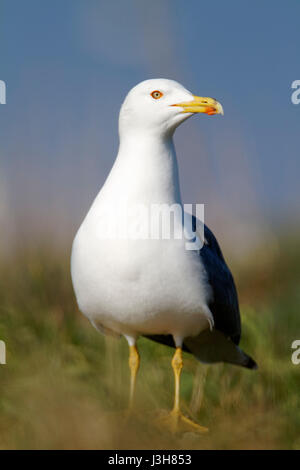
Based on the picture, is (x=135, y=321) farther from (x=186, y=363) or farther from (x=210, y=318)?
(x=186, y=363)

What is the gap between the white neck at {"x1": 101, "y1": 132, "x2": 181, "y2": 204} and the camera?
3.70m

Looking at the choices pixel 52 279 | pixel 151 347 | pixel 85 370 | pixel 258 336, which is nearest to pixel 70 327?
pixel 52 279

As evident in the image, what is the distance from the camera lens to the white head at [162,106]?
12.5 feet

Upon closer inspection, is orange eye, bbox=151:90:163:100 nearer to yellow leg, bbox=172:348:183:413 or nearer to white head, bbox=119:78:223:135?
white head, bbox=119:78:223:135

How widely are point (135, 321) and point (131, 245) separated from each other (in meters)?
0.47

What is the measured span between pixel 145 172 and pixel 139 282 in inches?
26.4

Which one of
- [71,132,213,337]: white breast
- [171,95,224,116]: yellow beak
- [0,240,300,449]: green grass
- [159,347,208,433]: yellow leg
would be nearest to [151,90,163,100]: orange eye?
[171,95,224,116]: yellow beak

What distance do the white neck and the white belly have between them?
0.93 ft

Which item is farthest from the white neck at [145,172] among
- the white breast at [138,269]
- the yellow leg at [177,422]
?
the yellow leg at [177,422]

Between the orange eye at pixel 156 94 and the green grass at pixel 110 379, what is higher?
the orange eye at pixel 156 94

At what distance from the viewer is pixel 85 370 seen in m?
3.18

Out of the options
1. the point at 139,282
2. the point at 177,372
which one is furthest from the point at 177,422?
the point at 139,282

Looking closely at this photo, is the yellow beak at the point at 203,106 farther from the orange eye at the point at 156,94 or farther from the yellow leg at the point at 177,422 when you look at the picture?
the yellow leg at the point at 177,422

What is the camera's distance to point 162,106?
3.83 metres
